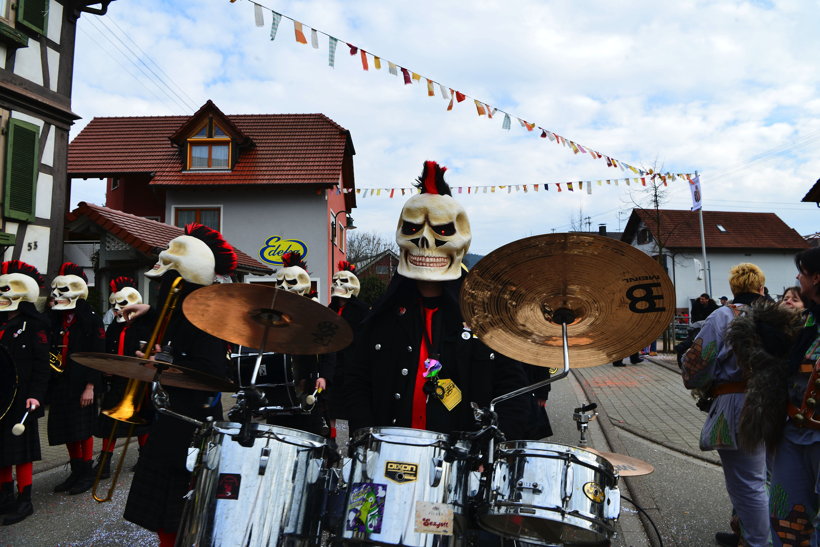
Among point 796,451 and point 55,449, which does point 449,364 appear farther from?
point 55,449

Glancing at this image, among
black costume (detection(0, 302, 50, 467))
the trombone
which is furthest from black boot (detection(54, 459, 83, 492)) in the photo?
the trombone

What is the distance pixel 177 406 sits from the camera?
3.24m

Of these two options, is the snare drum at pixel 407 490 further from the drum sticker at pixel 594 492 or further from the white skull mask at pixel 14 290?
the white skull mask at pixel 14 290

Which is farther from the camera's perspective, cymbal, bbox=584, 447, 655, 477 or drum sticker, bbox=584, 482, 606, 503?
cymbal, bbox=584, 447, 655, 477

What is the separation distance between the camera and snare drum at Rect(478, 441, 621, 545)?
7.36ft

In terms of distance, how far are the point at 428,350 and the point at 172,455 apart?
54.8 inches

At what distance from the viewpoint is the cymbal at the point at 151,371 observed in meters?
2.72

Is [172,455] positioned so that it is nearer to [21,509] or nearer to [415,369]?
[415,369]

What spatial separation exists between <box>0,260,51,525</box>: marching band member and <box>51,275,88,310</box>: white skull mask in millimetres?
868

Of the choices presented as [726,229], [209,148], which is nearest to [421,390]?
[209,148]

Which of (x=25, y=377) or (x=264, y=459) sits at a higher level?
(x=25, y=377)

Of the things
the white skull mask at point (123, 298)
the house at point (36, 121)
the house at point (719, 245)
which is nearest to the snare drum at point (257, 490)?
the white skull mask at point (123, 298)

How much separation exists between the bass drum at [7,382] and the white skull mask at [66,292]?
140 cm

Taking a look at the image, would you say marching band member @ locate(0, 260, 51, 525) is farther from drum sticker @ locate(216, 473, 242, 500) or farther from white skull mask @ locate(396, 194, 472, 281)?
white skull mask @ locate(396, 194, 472, 281)
